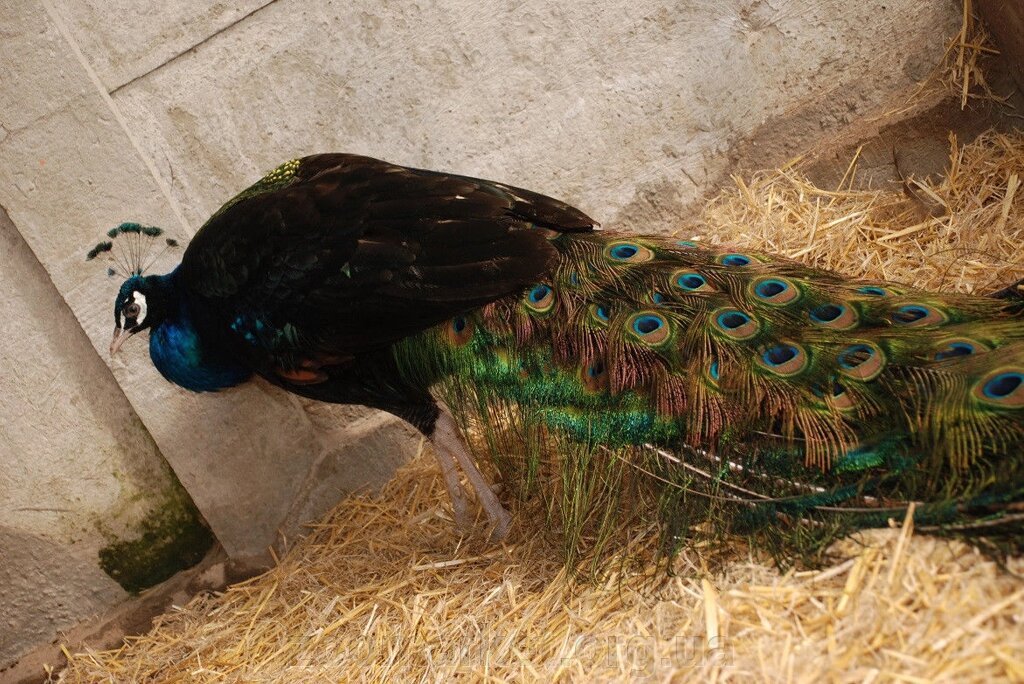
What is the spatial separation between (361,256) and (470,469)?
987 millimetres

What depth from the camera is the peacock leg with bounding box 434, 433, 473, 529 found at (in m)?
3.41

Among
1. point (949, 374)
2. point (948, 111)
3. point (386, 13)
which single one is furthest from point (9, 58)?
point (948, 111)

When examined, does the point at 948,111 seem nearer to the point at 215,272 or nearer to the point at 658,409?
the point at 658,409

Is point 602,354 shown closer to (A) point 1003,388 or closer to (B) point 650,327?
(B) point 650,327

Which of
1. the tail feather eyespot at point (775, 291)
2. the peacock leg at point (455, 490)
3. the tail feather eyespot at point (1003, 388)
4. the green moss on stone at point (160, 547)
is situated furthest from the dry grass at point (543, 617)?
the tail feather eyespot at point (775, 291)

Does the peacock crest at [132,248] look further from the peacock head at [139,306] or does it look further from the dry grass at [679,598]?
the dry grass at [679,598]

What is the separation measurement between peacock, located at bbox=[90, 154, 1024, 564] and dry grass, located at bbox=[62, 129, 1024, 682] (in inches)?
5.3

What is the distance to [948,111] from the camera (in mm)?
3838

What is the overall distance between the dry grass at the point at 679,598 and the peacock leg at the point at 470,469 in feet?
0.28

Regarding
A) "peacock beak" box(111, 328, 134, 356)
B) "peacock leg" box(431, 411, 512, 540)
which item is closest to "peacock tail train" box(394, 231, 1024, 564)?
"peacock leg" box(431, 411, 512, 540)

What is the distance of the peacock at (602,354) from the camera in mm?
2215

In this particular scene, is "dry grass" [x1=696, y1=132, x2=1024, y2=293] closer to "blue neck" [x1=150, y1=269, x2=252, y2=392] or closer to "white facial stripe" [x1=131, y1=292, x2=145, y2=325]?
"blue neck" [x1=150, y1=269, x2=252, y2=392]

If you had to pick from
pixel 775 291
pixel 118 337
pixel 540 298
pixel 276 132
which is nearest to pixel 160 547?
pixel 118 337

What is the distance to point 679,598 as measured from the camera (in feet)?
8.21
